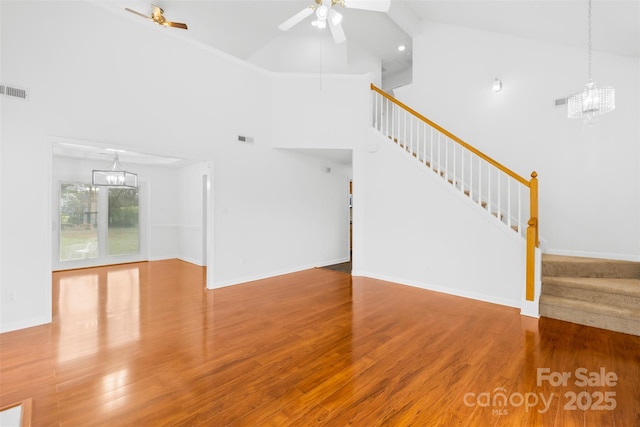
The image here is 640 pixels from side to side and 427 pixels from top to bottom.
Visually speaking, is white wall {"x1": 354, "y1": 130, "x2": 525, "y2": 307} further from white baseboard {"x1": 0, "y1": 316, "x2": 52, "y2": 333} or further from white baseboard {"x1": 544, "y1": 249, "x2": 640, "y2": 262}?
white baseboard {"x1": 0, "y1": 316, "x2": 52, "y2": 333}

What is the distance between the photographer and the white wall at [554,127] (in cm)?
416

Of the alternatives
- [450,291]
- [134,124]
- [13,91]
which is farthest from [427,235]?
[13,91]

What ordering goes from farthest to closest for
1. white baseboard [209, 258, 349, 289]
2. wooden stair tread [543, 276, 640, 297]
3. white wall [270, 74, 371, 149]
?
white wall [270, 74, 371, 149]
white baseboard [209, 258, 349, 289]
wooden stair tread [543, 276, 640, 297]

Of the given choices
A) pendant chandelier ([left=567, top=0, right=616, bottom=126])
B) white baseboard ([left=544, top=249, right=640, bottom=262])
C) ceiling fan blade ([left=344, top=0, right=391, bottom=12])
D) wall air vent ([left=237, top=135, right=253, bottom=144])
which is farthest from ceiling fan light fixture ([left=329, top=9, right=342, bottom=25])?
white baseboard ([left=544, top=249, right=640, bottom=262])

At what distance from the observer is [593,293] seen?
3441 millimetres

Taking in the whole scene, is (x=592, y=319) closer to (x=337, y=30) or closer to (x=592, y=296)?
(x=592, y=296)

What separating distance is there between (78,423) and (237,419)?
98 cm

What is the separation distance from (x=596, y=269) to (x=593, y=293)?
584mm

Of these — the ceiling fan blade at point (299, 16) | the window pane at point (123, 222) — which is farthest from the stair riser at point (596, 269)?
the window pane at point (123, 222)

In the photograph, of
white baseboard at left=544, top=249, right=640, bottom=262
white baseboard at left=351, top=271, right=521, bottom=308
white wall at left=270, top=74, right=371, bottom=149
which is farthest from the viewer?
white wall at left=270, top=74, right=371, bottom=149

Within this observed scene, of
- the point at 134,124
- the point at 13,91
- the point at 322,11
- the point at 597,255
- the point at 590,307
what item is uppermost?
the point at 322,11

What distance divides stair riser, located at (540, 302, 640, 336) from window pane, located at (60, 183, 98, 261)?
8.61 m

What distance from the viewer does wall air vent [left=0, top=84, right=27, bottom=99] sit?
9.90ft

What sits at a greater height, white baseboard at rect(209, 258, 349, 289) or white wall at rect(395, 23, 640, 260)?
white wall at rect(395, 23, 640, 260)
